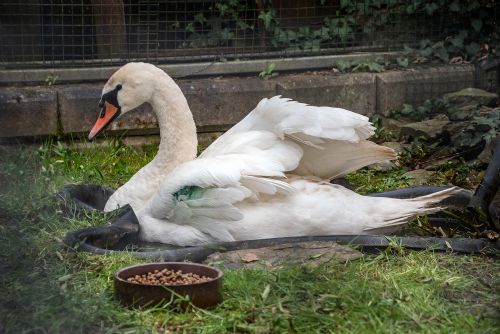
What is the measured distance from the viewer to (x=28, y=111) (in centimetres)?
717

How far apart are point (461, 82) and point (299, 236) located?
3.87m

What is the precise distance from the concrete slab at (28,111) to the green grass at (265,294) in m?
1.90

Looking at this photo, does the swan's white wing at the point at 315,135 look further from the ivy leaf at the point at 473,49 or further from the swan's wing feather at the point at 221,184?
the ivy leaf at the point at 473,49

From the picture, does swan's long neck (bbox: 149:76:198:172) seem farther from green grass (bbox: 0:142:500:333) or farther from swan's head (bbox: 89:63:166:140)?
green grass (bbox: 0:142:500:333)

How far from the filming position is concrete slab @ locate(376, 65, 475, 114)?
8.07 metres

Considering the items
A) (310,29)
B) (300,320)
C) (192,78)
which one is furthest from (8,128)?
(300,320)

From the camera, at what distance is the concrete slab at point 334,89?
7.83 m

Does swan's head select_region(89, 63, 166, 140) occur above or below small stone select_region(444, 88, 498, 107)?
above

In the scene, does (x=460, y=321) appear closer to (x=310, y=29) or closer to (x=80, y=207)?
(x=80, y=207)

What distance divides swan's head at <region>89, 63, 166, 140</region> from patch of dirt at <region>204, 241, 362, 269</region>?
4.76ft

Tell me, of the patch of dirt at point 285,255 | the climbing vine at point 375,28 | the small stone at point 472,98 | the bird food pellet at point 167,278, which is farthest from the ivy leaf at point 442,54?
the bird food pellet at point 167,278

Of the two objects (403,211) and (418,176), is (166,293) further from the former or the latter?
(418,176)

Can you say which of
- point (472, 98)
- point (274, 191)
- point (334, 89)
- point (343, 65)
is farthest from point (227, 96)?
point (274, 191)

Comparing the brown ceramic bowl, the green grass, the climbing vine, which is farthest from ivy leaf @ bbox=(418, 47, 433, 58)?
the brown ceramic bowl
